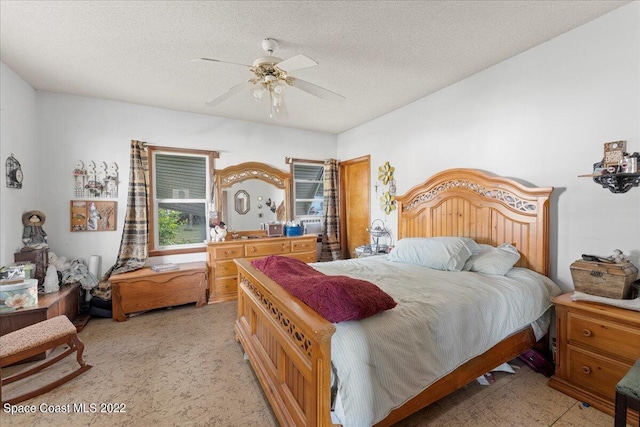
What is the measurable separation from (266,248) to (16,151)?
2.89 m

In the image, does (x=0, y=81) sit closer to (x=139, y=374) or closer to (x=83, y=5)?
(x=83, y=5)

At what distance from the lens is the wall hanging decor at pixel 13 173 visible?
8.80 ft

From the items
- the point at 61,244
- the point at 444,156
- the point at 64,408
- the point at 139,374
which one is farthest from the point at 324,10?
the point at 61,244

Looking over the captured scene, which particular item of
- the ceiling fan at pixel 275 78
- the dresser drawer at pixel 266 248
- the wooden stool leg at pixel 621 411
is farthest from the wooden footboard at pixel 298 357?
the dresser drawer at pixel 266 248

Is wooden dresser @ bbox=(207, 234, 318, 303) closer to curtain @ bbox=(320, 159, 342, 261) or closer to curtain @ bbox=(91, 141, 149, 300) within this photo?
→ curtain @ bbox=(91, 141, 149, 300)

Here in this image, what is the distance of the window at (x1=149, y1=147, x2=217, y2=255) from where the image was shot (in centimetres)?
391

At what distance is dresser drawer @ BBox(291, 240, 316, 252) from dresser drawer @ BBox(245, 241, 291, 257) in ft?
0.29

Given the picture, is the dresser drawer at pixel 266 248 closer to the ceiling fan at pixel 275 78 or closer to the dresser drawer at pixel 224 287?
the dresser drawer at pixel 224 287

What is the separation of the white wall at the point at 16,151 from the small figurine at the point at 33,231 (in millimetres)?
59

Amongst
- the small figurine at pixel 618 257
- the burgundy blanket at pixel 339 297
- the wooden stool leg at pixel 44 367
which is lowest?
the wooden stool leg at pixel 44 367

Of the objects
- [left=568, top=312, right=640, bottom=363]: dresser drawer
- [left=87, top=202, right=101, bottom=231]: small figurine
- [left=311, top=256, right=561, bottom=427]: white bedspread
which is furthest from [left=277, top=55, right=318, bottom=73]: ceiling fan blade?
[left=87, top=202, right=101, bottom=231]: small figurine

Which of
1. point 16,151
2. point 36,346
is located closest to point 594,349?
point 36,346

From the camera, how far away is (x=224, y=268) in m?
3.86

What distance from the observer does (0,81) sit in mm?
2566
